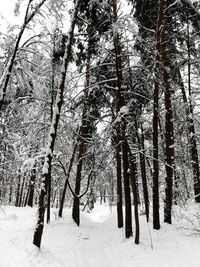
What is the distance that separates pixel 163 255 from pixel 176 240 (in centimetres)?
131

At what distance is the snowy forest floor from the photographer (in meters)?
7.86

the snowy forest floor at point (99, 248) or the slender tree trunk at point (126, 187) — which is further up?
the slender tree trunk at point (126, 187)

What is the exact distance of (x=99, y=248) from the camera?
33.6 ft

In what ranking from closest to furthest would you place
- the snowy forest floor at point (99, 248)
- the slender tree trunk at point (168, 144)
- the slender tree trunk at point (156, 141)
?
the snowy forest floor at point (99, 248) → the slender tree trunk at point (156, 141) → the slender tree trunk at point (168, 144)

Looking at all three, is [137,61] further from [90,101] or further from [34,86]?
[34,86]

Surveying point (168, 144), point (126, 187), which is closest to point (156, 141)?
point (168, 144)

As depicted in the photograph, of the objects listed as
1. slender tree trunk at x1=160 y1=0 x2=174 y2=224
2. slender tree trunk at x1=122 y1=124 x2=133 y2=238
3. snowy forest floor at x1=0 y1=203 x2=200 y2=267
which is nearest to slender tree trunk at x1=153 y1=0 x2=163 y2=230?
slender tree trunk at x1=160 y1=0 x2=174 y2=224

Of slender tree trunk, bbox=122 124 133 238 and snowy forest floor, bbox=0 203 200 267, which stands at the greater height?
slender tree trunk, bbox=122 124 133 238

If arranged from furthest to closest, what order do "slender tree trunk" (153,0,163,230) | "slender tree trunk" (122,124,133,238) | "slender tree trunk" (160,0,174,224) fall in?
"slender tree trunk" (160,0,174,224) < "slender tree trunk" (153,0,163,230) < "slender tree trunk" (122,124,133,238)

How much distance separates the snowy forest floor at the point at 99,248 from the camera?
7.86 m

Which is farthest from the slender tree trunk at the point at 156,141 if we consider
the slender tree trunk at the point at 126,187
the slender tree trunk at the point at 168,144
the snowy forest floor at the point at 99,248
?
the slender tree trunk at the point at 126,187

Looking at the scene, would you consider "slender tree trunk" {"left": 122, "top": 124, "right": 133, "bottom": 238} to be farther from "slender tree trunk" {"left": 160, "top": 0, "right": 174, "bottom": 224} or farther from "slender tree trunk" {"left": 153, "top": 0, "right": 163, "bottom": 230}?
"slender tree trunk" {"left": 160, "top": 0, "right": 174, "bottom": 224}

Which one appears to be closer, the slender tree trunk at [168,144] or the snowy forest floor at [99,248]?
the snowy forest floor at [99,248]

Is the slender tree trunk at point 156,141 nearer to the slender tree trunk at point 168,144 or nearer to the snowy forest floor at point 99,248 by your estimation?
the slender tree trunk at point 168,144
